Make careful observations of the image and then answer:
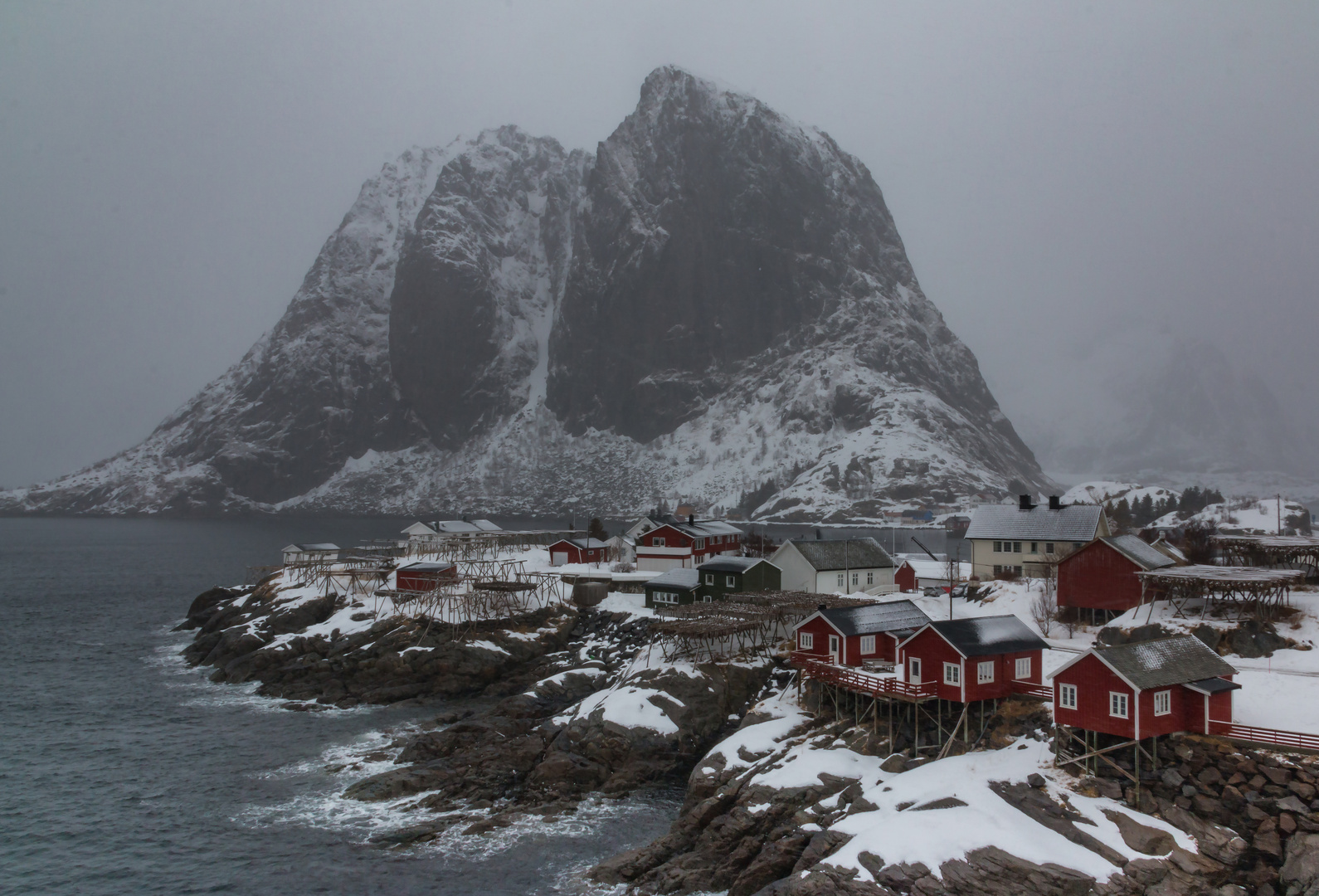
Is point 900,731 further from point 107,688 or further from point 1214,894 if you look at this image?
point 107,688

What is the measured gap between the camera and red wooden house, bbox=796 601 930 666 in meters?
41.5

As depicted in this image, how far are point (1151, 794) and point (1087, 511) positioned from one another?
117ft

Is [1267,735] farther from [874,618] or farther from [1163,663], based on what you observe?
[874,618]

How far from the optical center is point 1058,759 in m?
28.7

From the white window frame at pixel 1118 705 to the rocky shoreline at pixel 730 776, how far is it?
2.00 metres

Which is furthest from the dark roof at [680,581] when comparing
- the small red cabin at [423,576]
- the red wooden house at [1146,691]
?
the red wooden house at [1146,691]

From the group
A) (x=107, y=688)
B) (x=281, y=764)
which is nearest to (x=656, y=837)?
(x=281, y=764)

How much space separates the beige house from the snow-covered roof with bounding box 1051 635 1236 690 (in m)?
25.7

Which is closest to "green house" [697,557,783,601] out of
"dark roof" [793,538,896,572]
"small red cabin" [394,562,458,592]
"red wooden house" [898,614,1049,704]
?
"dark roof" [793,538,896,572]

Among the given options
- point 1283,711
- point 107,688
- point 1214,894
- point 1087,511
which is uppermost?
point 1087,511

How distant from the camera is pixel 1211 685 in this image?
2805 centimetres

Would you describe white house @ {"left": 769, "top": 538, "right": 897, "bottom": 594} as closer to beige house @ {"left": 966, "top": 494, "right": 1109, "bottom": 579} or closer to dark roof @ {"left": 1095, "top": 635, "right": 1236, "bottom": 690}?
beige house @ {"left": 966, "top": 494, "right": 1109, "bottom": 579}

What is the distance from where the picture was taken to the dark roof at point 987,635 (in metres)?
33.5

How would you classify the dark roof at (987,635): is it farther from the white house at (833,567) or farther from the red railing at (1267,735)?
the white house at (833,567)
